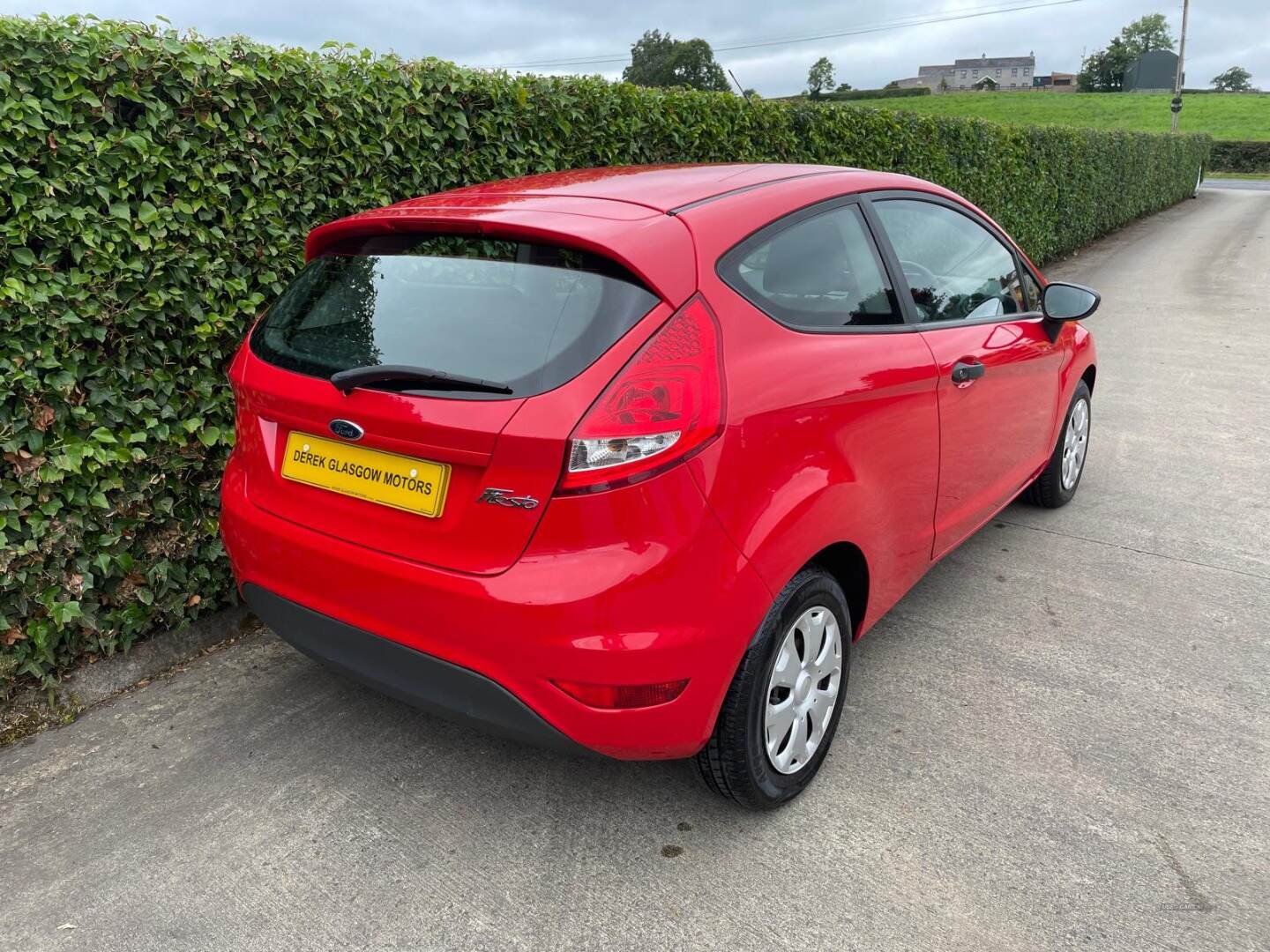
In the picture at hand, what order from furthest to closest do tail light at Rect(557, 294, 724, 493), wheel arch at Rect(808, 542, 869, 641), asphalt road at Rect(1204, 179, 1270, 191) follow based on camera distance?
asphalt road at Rect(1204, 179, 1270, 191) < wheel arch at Rect(808, 542, 869, 641) < tail light at Rect(557, 294, 724, 493)

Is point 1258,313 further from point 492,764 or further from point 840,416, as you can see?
point 492,764

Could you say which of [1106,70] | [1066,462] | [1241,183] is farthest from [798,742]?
[1106,70]

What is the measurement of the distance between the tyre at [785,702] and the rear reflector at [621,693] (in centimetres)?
24

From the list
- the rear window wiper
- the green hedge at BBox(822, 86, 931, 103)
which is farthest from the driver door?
the green hedge at BBox(822, 86, 931, 103)

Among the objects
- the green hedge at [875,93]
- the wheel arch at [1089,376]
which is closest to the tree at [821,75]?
the green hedge at [875,93]

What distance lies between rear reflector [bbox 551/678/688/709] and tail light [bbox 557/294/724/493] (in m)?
0.44

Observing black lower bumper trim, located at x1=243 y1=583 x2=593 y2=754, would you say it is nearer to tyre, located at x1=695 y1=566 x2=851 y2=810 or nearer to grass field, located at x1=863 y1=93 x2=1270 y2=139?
tyre, located at x1=695 y1=566 x2=851 y2=810

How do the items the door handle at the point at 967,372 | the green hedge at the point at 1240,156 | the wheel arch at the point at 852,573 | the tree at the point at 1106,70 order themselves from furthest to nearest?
the tree at the point at 1106,70, the green hedge at the point at 1240,156, the door handle at the point at 967,372, the wheel arch at the point at 852,573

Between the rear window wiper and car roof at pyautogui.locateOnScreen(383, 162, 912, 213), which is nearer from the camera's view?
the rear window wiper

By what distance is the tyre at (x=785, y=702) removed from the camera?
7.50ft

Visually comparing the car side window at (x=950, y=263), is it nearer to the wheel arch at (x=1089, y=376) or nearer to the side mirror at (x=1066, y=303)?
the side mirror at (x=1066, y=303)

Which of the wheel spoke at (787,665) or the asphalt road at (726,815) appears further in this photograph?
the wheel spoke at (787,665)

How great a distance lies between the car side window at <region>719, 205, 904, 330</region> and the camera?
7.80ft

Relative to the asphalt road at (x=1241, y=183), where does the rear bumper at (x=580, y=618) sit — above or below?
above
